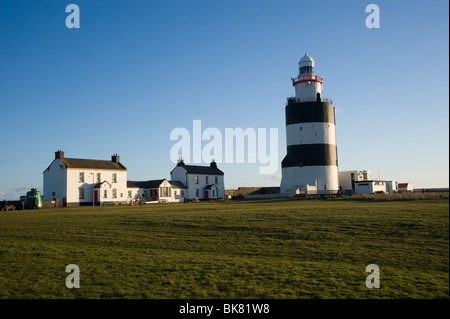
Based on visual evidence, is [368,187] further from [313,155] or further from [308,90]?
[308,90]

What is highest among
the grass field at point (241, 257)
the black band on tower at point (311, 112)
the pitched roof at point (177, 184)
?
the black band on tower at point (311, 112)

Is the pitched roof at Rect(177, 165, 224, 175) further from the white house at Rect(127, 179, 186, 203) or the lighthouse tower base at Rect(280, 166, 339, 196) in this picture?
the lighthouse tower base at Rect(280, 166, 339, 196)

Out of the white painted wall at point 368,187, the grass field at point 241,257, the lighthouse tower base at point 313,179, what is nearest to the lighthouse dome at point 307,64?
the lighthouse tower base at point 313,179

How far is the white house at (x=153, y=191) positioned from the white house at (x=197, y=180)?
327 centimetres

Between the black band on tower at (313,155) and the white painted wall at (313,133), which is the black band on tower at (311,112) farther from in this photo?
the black band on tower at (313,155)

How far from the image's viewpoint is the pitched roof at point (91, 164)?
53.3 meters

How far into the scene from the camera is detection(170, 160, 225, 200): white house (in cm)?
6712

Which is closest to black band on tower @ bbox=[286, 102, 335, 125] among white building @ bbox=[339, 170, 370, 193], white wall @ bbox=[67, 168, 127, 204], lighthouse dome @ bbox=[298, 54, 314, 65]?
lighthouse dome @ bbox=[298, 54, 314, 65]

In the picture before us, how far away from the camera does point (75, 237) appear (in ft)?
60.6

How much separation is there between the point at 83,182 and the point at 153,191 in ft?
38.2

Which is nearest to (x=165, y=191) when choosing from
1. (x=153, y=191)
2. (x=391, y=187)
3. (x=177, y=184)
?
(x=153, y=191)

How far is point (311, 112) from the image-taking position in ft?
171
